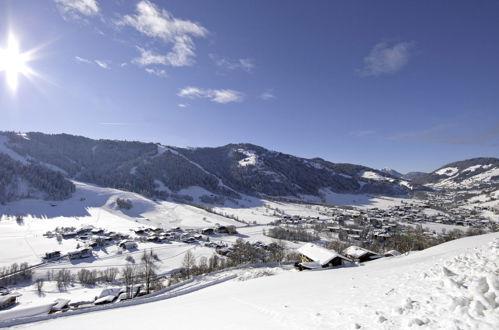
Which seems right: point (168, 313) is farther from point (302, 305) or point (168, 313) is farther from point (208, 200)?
point (208, 200)

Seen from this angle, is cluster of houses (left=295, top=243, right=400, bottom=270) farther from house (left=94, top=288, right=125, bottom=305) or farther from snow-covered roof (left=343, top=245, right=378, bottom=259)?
house (left=94, top=288, right=125, bottom=305)

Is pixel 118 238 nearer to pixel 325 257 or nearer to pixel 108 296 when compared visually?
pixel 108 296

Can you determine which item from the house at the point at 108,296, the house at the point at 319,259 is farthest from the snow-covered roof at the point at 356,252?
the house at the point at 108,296

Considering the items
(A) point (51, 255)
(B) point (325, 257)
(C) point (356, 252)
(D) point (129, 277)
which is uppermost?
(B) point (325, 257)

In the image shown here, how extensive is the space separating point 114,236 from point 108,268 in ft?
96.7

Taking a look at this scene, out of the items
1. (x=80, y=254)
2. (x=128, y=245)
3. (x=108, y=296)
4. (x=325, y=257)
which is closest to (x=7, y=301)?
(x=108, y=296)

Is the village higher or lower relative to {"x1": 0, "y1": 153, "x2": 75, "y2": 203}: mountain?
lower

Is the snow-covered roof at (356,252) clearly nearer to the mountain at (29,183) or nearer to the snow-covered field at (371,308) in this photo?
the snow-covered field at (371,308)

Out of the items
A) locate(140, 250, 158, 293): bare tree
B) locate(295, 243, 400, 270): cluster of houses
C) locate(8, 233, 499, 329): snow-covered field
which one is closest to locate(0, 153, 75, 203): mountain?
locate(140, 250, 158, 293): bare tree

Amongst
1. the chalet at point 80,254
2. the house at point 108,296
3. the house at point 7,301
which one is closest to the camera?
the house at point 108,296

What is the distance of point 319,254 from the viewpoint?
3450 cm

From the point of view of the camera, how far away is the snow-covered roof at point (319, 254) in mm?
32000

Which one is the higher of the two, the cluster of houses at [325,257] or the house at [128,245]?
the cluster of houses at [325,257]

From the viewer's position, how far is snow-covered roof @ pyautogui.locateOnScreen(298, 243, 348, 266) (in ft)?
105
